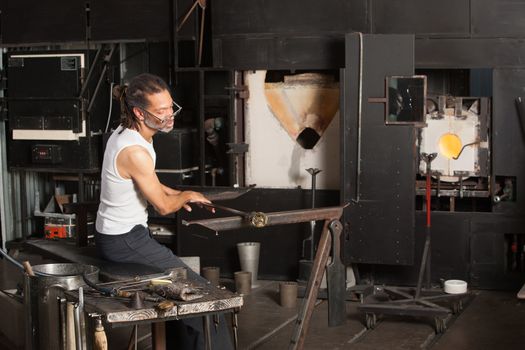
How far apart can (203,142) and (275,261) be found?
1.03 metres

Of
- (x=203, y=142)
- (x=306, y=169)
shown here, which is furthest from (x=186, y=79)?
(x=306, y=169)

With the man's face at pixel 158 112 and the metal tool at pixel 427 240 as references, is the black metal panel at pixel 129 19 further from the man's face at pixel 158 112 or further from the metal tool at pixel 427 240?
the man's face at pixel 158 112

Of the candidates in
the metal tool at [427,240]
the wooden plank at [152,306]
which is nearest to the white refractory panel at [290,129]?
the metal tool at [427,240]

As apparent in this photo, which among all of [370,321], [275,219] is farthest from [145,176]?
[370,321]

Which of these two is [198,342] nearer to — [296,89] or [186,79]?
[296,89]

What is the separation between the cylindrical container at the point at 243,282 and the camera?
21.3 feet

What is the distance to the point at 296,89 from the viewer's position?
6719mm

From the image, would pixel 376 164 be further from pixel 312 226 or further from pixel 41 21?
pixel 41 21

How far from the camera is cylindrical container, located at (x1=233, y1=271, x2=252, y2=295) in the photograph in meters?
6.48

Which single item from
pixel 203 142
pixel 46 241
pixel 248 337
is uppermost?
pixel 203 142

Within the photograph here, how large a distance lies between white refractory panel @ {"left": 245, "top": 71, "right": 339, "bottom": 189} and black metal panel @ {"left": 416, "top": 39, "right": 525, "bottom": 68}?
0.68 meters

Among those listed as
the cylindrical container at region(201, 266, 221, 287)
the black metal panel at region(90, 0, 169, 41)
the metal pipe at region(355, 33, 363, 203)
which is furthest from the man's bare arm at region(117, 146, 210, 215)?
the black metal panel at region(90, 0, 169, 41)

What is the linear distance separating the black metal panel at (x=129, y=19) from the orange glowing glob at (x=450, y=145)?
224 cm

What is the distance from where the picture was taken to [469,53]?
6297mm
